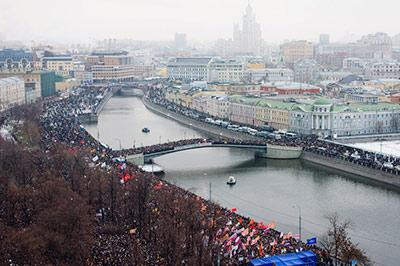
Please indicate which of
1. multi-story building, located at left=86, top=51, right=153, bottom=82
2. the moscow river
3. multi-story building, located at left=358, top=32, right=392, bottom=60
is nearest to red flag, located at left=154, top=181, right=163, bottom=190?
the moscow river

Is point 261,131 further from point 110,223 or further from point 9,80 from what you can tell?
point 9,80

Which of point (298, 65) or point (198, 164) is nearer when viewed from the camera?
point (198, 164)

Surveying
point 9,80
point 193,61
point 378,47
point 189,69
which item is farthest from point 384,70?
point 378,47

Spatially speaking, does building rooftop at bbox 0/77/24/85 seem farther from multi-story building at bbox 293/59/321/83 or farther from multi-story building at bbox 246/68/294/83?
multi-story building at bbox 293/59/321/83

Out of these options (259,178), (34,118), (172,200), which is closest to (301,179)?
(259,178)

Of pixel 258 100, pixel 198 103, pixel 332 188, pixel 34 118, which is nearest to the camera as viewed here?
pixel 332 188

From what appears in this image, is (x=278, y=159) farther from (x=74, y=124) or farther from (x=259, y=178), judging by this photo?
(x=74, y=124)

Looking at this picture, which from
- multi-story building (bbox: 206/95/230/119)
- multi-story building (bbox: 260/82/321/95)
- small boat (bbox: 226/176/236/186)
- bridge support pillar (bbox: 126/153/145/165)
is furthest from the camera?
multi-story building (bbox: 260/82/321/95)
